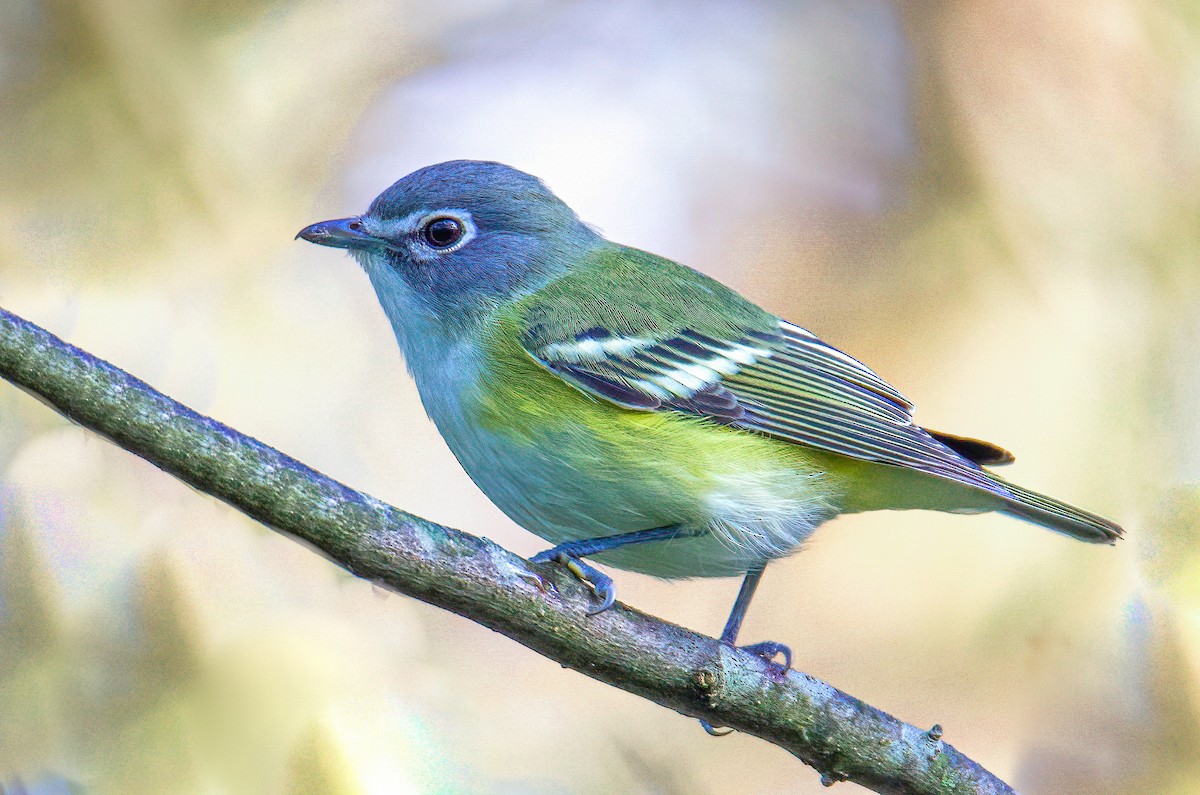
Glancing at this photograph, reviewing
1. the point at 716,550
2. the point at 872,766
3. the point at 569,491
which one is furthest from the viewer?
the point at 716,550

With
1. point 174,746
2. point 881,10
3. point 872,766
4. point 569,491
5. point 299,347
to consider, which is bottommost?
point 174,746

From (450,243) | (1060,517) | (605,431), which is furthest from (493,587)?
(1060,517)

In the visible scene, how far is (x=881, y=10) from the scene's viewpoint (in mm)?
3867

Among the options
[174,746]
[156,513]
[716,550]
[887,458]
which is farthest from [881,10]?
[174,746]

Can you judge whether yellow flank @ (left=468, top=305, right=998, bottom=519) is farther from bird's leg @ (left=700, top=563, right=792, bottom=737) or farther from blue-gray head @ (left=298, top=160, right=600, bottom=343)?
bird's leg @ (left=700, top=563, right=792, bottom=737)

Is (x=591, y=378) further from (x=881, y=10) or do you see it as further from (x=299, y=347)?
(x=881, y=10)

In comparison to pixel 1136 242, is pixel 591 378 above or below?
below

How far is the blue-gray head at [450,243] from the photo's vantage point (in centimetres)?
285

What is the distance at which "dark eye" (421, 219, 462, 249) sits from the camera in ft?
9.71

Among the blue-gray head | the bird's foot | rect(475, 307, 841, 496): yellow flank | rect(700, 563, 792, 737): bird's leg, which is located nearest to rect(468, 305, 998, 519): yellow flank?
rect(475, 307, 841, 496): yellow flank

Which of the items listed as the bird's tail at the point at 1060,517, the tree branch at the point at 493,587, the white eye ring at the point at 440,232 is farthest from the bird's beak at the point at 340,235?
the bird's tail at the point at 1060,517

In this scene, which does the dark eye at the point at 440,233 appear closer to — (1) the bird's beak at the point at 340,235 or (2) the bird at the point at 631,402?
(2) the bird at the point at 631,402

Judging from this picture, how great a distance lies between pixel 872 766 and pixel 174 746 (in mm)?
1661

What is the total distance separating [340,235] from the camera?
9.39ft
